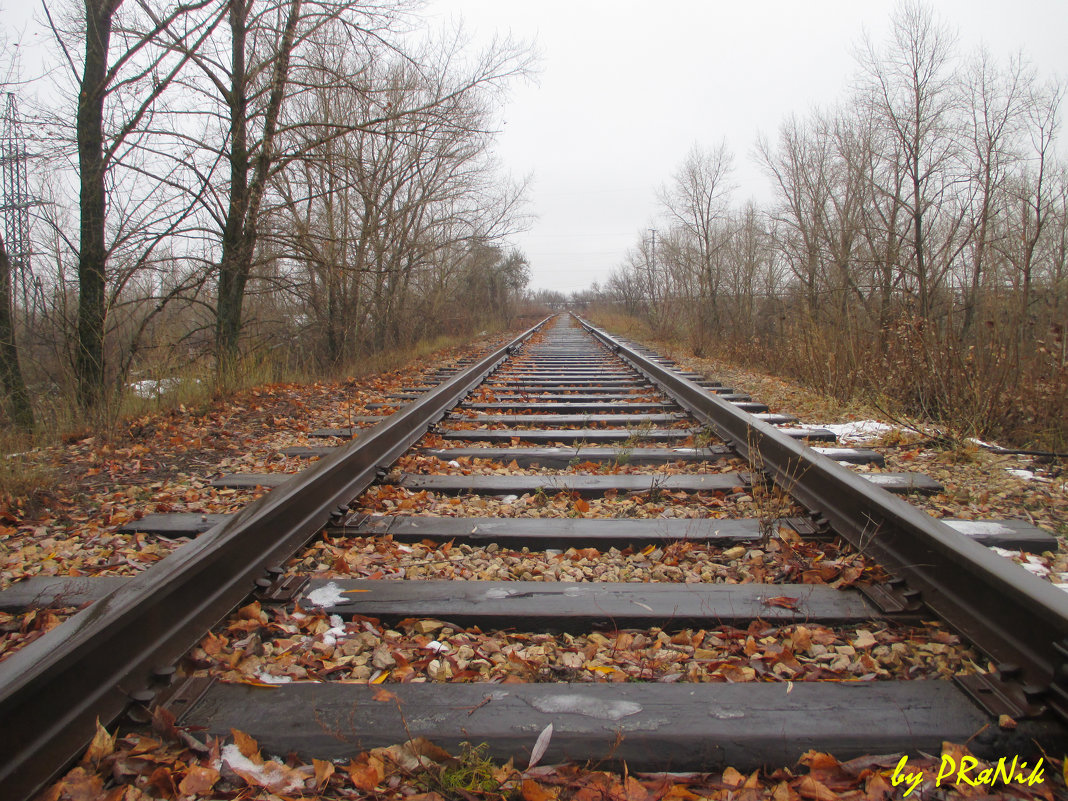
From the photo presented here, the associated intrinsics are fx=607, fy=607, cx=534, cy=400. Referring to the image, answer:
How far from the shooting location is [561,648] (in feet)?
5.67

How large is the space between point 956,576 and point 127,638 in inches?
86.8

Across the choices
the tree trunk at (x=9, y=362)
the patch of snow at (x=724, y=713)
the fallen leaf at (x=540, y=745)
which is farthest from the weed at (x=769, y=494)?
the tree trunk at (x=9, y=362)

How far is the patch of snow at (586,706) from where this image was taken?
4.49ft

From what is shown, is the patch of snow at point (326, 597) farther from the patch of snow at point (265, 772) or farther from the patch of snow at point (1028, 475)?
the patch of snow at point (1028, 475)

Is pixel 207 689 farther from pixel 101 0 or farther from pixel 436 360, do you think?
pixel 436 360

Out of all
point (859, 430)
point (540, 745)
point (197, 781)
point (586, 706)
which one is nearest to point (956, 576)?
point (586, 706)

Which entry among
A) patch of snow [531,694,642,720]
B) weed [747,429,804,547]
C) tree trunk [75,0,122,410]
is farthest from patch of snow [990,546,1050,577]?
tree trunk [75,0,122,410]

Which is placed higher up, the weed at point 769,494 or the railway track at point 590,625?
the weed at point 769,494

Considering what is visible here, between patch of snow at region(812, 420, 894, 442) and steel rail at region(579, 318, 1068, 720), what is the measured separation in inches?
58.3

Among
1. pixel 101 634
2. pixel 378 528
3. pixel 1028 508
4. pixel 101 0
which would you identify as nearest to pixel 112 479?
pixel 378 528

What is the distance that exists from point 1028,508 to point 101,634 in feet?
11.4

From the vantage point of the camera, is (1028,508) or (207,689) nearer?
(207,689)

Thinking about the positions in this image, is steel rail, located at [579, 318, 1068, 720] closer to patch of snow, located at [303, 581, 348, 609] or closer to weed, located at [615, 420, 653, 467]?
weed, located at [615, 420, 653, 467]

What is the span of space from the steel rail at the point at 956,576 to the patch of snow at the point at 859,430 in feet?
4.86
